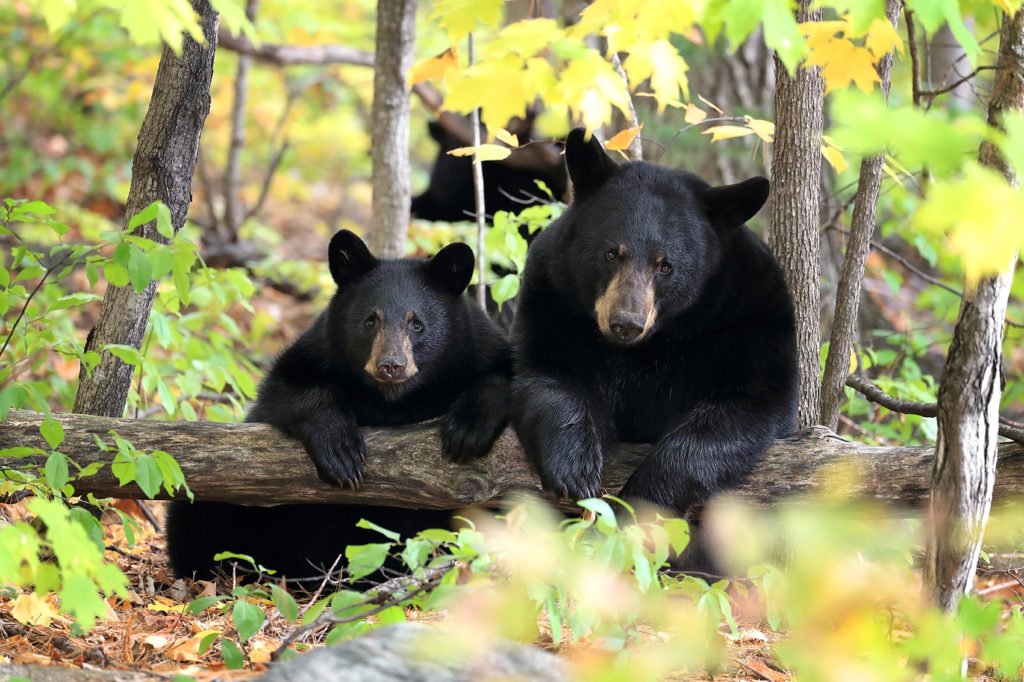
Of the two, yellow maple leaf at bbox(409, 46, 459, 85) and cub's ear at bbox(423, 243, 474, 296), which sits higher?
yellow maple leaf at bbox(409, 46, 459, 85)

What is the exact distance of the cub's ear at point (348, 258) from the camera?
4789 millimetres

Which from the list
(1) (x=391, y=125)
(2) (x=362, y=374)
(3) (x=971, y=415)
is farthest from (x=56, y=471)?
(1) (x=391, y=125)

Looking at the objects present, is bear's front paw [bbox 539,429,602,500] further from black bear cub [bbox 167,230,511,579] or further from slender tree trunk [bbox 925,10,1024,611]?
slender tree trunk [bbox 925,10,1024,611]

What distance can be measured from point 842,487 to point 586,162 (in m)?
1.64

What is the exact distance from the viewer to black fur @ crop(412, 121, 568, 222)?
8.75 meters

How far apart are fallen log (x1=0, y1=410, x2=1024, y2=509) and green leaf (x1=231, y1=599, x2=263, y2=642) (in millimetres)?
998

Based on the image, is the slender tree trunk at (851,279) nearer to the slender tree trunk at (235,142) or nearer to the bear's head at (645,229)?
the bear's head at (645,229)

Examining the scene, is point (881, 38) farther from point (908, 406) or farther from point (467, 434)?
point (467, 434)

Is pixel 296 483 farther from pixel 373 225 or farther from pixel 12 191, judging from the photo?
pixel 12 191

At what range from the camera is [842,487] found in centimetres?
374

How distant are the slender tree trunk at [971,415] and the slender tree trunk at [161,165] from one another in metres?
3.01

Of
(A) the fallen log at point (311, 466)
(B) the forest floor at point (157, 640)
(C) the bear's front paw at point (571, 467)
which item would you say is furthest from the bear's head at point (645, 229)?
(B) the forest floor at point (157, 640)

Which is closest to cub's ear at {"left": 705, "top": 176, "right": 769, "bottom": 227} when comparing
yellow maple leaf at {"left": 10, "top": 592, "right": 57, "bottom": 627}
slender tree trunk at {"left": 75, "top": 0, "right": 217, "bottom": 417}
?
slender tree trunk at {"left": 75, "top": 0, "right": 217, "bottom": 417}

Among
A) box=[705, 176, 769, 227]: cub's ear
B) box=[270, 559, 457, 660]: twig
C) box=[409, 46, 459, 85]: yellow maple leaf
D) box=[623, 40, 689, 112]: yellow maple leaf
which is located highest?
box=[409, 46, 459, 85]: yellow maple leaf
